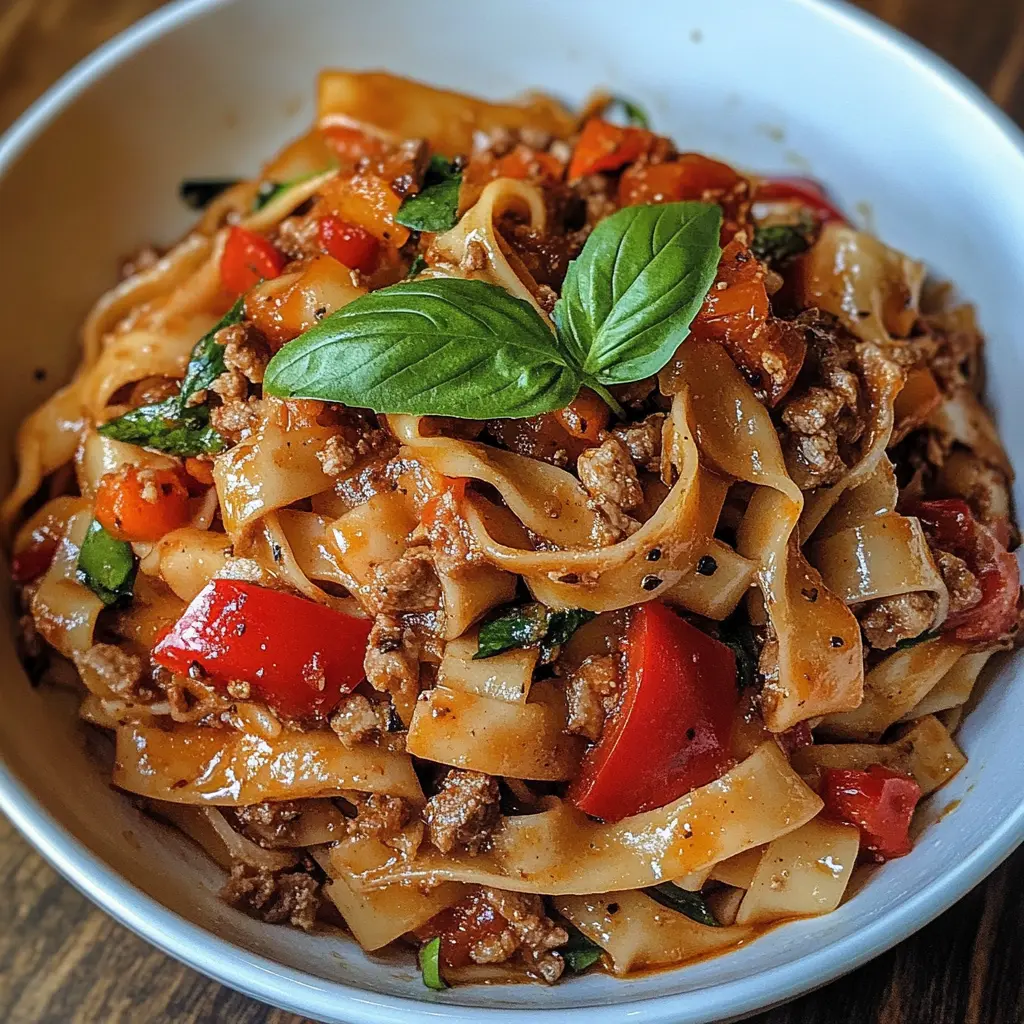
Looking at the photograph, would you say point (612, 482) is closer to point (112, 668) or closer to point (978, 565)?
point (978, 565)

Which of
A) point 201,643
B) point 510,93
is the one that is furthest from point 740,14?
point 201,643

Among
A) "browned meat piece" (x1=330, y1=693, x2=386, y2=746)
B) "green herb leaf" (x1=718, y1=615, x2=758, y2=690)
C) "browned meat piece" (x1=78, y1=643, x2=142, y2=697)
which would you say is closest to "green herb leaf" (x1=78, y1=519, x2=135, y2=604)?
"browned meat piece" (x1=78, y1=643, x2=142, y2=697)

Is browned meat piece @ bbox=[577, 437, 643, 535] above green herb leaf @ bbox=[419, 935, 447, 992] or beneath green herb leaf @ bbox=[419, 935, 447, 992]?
above

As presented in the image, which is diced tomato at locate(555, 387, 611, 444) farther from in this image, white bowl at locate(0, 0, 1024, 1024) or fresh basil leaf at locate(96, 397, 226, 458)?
white bowl at locate(0, 0, 1024, 1024)

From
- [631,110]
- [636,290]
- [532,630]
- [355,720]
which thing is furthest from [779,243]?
[355,720]

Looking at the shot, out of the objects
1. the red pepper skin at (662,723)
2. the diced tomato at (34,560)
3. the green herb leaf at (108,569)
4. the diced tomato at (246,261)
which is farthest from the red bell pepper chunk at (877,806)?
the diced tomato at (34,560)

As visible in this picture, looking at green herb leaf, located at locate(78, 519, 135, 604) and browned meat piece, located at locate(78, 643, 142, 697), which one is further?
green herb leaf, located at locate(78, 519, 135, 604)

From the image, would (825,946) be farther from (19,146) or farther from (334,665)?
(19,146)
